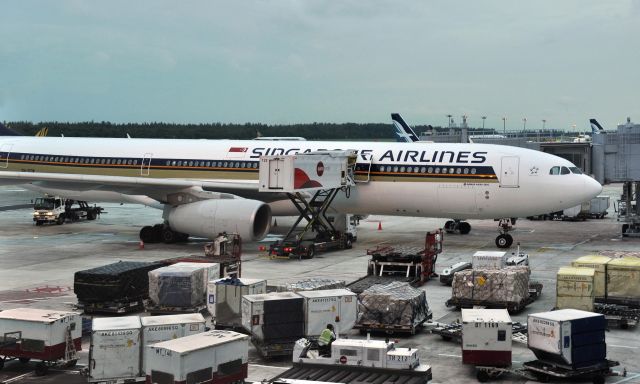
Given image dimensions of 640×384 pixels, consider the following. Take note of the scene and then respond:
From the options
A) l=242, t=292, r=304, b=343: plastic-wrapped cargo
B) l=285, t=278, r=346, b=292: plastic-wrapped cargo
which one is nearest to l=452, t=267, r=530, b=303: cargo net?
l=285, t=278, r=346, b=292: plastic-wrapped cargo

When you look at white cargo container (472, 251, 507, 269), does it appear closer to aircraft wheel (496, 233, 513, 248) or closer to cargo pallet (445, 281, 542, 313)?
cargo pallet (445, 281, 542, 313)

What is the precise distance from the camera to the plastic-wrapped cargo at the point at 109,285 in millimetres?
24000

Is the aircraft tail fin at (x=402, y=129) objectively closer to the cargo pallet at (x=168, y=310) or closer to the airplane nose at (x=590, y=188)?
the airplane nose at (x=590, y=188)

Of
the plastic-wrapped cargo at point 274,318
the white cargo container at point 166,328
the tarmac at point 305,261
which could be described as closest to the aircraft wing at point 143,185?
the tarmac at point 305,261

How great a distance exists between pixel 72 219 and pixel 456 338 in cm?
3444

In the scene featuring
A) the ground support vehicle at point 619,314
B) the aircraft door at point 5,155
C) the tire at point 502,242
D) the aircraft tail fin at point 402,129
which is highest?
the aircraft tail fin at point 402,129

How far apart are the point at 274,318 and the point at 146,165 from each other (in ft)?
77.9

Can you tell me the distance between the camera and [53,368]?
60.7 feet

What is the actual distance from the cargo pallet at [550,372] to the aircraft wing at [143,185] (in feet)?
70.6

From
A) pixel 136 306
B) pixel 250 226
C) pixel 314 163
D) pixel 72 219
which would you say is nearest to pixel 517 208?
pixel 314 163

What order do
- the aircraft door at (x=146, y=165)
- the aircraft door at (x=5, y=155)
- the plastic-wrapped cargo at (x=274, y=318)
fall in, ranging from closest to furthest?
the plastic-wrapped cargo at (x=274, y=318), the aircraft door at (x=146, y=165), the aircraft door at (x=5, y=155)

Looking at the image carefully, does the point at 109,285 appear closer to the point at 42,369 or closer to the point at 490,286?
the point at 42,369

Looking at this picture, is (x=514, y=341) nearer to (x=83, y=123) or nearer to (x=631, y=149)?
(x=631, y=149)

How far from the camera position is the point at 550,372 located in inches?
685
